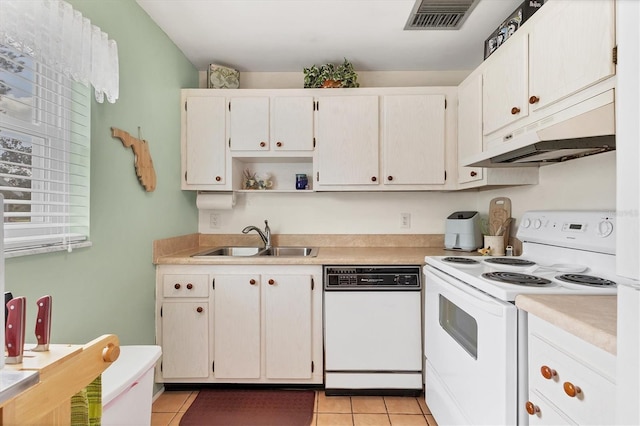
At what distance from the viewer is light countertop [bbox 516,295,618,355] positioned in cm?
74

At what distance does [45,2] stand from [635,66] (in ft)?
5.60

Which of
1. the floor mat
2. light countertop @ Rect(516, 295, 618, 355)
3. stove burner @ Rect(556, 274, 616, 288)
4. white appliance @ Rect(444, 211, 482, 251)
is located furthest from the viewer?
white appliance @ Rect(444, 211, 482, 251)

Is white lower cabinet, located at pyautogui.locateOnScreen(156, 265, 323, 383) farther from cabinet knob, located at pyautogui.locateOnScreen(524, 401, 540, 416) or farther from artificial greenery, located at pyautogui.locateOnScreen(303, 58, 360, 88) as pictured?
artificial greenery, located at pyautogui.locateOnScreen(303, 58, 360, 88)

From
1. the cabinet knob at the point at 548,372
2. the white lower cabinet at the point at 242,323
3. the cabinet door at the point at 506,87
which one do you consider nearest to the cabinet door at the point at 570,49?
the cabinet door at the point at 506,87

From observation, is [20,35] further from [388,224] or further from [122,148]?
[388,224]

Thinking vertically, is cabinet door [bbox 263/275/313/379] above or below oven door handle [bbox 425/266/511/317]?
below

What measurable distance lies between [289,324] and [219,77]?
6.12 feet

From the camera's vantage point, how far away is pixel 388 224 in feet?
8.86

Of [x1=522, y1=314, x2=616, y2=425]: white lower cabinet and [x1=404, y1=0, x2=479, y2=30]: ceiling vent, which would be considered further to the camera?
[x1=404, y1=0, x2=479, y2=30]: ceiling vent

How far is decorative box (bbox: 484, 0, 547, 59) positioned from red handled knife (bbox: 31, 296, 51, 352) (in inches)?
87.5

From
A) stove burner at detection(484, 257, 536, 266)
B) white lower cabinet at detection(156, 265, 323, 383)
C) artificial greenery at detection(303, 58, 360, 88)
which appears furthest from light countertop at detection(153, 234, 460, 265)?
artificial greenery at detection(303, 58, 360, 88)

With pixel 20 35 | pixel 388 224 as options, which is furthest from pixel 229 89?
pixel 388 224

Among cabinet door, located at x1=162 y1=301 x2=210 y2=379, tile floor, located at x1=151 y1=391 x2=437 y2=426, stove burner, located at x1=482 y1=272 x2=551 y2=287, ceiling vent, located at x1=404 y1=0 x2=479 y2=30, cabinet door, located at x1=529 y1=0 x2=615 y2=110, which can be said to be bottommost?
tile floor, located at x1=151 y1=391 x2=437 y2=426

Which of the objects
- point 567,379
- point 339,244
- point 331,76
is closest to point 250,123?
point 331,76
